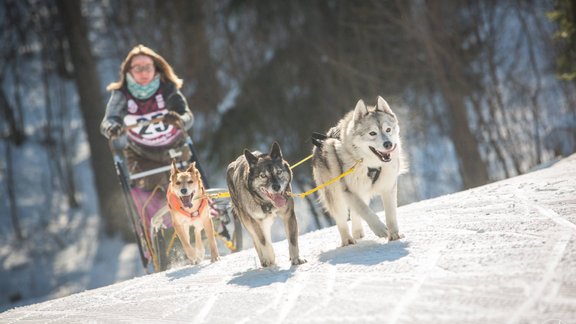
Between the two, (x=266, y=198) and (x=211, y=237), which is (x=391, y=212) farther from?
(x=211, y=237)

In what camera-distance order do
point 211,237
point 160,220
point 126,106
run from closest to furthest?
point 211,237 < point 160,220 < point 126,106

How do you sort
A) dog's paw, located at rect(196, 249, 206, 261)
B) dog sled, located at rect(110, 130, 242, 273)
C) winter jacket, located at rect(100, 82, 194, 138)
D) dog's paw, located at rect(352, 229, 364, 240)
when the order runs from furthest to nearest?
winter jacket, located at rect(100, 82, 194, 138)
dog sled, located at rect(110, 130, 242, 273)
dog's paw, located at rect(196, 249, 206, 261)
dog's paw, located at rect(352, 229, 364, 240)

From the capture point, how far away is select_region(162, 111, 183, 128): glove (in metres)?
7.15

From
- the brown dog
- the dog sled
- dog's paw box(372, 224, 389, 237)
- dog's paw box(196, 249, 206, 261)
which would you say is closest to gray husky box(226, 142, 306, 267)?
dog's paw box(372, 224, 389, 237)

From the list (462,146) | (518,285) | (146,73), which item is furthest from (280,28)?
(518,285)

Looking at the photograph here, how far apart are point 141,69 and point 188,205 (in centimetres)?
243

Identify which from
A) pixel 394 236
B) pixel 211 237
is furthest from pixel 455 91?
pixel 394 236

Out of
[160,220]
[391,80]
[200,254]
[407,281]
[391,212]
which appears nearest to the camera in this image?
[407,281]

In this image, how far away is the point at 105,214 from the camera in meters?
15.4

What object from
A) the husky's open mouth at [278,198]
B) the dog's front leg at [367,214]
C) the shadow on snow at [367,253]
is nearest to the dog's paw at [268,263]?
the shadow on snow at [367,253]

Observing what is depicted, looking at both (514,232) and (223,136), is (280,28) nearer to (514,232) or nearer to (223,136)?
(223,136)

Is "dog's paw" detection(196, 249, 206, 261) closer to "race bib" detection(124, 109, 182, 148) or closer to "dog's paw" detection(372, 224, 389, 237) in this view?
"race bib" detection(124, 109, 182, 148)

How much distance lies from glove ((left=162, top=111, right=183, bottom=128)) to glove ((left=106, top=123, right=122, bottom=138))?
1.73 ft

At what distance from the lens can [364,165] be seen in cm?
525
